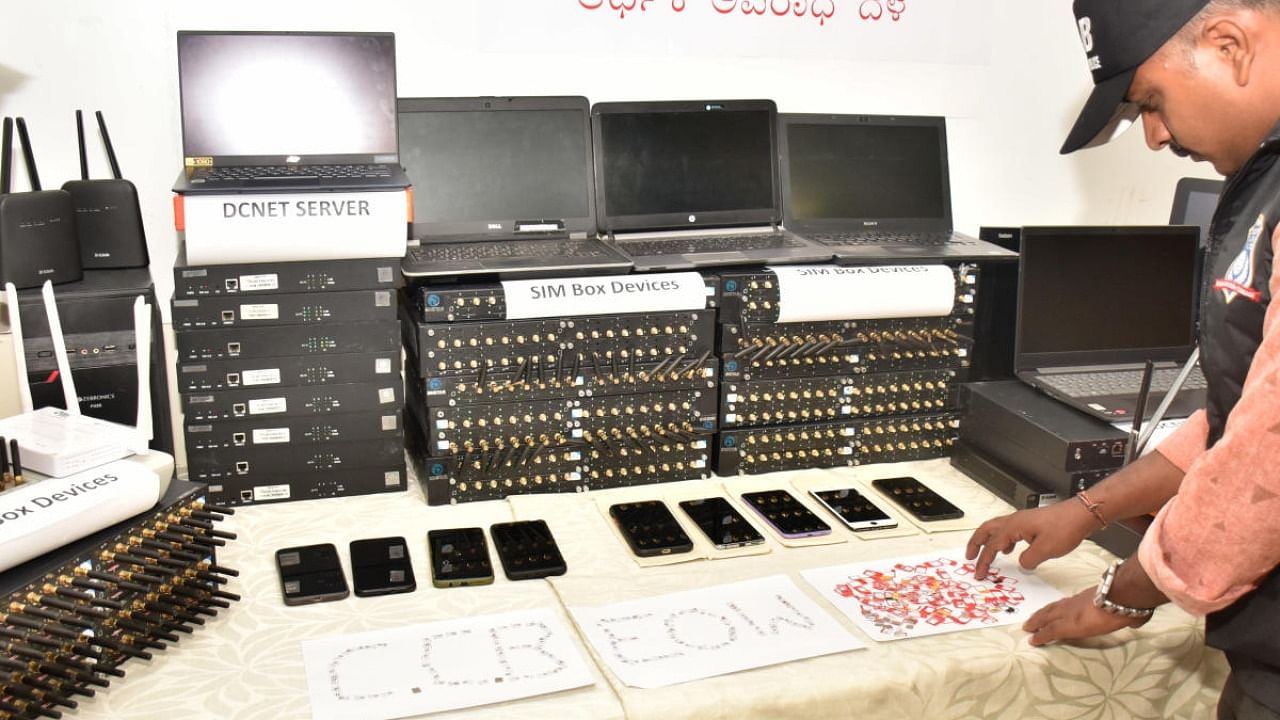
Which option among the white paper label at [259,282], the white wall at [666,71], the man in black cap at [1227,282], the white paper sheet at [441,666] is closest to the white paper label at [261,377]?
the white paper label at [259,282]

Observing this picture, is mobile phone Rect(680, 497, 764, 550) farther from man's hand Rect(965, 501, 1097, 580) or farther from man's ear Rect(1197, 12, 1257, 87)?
man's ear Rect(1197, 12, 1257, 87)

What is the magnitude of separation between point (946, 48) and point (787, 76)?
434mm

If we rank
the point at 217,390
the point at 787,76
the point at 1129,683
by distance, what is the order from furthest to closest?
the point at 787,76 < the point at 217,390 < the point at 1129,683

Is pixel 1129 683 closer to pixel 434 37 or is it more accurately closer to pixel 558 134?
pixel 558 134

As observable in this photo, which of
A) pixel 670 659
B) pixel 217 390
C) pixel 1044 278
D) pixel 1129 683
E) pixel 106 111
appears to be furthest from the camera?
pixel 1044 278

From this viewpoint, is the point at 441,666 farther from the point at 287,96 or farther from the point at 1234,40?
the point at 1234,40

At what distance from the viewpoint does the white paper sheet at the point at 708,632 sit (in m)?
1.53

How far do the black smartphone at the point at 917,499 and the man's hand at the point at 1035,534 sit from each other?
225 millimetres

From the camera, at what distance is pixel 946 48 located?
2668 mm

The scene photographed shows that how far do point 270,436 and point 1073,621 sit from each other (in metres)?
1.41

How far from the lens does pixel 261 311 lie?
195 cm

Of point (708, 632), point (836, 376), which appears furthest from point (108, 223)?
point (836, 376)

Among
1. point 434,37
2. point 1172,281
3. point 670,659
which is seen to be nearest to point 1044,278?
point 1172,281

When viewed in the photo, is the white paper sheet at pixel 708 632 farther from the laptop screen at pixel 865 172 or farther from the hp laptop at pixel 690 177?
the laptop screen at pixel 865 172
